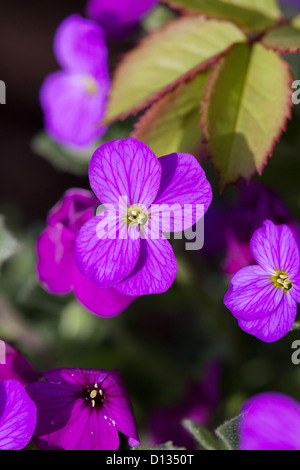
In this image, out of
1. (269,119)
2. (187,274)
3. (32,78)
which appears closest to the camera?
(269,119)

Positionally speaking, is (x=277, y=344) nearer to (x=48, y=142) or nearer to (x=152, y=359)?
(x=152, y=359)

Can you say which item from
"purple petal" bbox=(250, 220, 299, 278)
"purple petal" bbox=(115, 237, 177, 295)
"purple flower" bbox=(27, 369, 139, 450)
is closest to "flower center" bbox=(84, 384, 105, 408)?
"purple flower" bbox=(27, 369, 139, 450)

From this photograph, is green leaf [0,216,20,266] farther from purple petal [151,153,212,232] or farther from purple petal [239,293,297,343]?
purple petal [239,293,297,343]

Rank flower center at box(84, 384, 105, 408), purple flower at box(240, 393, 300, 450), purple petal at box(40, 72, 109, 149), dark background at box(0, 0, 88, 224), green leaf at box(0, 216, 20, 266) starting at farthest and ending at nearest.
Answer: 1. dark background at box(0, 0, 88, 224)
2. purple petal at box(40, 72, 109, 149)
3. green leaf at box(0, 216, 20, 266)
4. flower center at box(84, 384, 105, 408)
5. purple flower at box(240, 393, 300, 450)

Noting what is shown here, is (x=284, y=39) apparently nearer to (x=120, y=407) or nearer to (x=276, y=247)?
(x=276, y=247)

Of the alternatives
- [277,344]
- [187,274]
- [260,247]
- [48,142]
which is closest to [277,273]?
[260,247]

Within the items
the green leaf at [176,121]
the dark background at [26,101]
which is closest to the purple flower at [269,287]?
the green leaf at [176,121]

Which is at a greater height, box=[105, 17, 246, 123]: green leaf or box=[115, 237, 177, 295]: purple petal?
box=[105, 17, 246, 123]: green leaf
